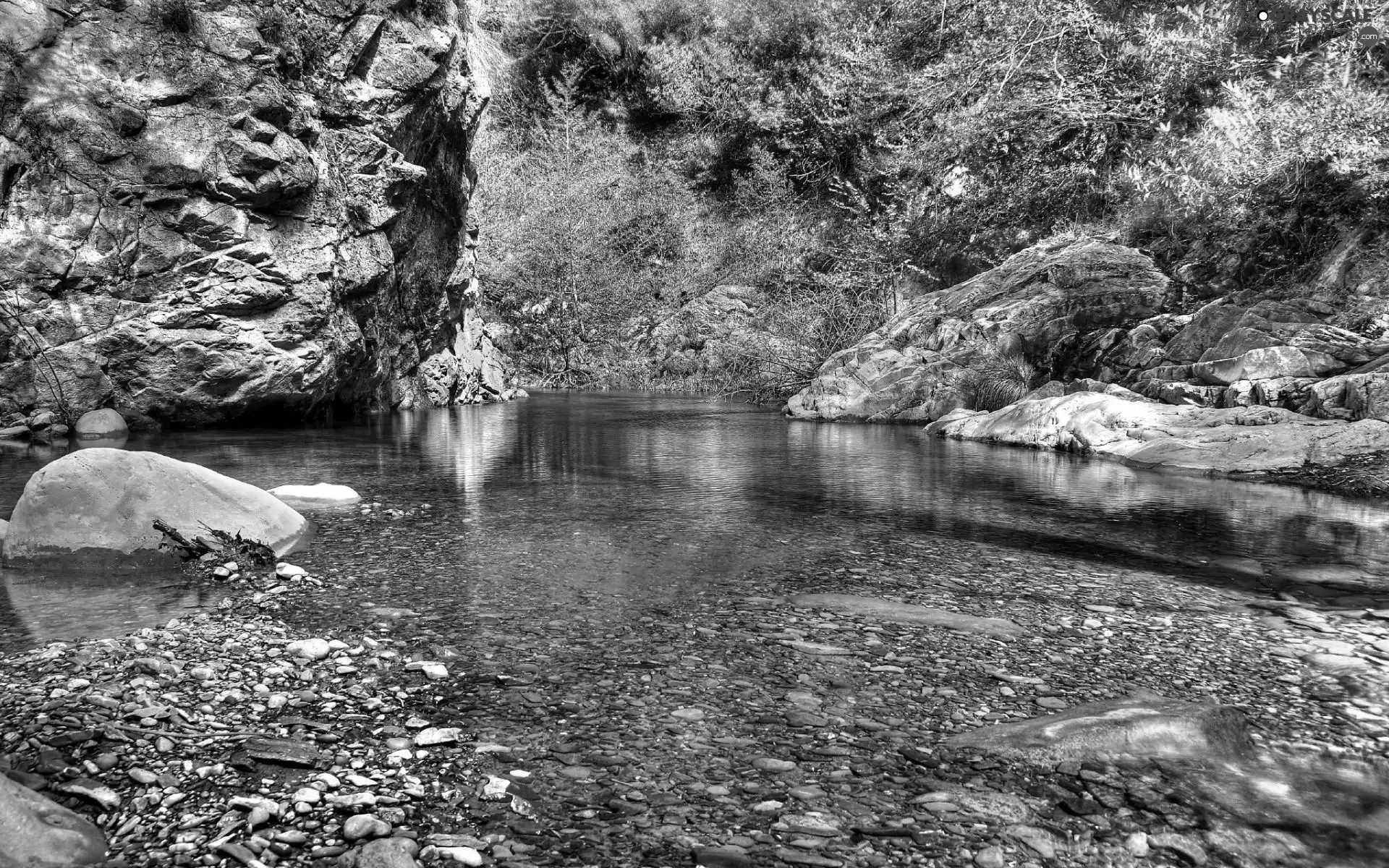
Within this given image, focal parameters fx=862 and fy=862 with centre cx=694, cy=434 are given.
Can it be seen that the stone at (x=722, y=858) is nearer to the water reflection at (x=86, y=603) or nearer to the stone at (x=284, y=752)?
the stone at (x=284, y=752)

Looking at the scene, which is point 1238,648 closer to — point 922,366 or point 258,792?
point 258,792

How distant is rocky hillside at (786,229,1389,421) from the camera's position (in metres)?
8.10

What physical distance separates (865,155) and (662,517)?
18.4 m

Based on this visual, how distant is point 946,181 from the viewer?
17328 millimetres

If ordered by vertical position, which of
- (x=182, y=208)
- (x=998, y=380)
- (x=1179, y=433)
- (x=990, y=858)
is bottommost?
(x=990, y=858)

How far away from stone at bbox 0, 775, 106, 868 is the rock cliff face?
32.1ft

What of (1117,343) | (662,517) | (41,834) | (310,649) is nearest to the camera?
(41,834)

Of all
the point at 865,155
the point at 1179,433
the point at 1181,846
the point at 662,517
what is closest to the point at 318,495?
the point at 662,517

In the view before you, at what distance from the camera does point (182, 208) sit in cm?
1026

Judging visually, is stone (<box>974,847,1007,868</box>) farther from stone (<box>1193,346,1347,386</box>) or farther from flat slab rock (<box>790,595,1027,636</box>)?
stone (<box>1193,346,1347,386</box>)

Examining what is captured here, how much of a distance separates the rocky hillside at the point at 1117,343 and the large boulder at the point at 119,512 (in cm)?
839

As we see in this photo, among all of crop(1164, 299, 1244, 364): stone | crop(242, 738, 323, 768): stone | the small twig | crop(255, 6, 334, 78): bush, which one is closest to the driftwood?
the small twig

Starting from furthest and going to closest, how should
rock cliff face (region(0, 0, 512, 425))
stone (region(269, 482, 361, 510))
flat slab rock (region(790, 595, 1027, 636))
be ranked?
rock cliff face (region(0, 0, 512, 425))
stone (region(269, 482, 361, 510))
flat slab rock (region(790, 595, 1027, 636))

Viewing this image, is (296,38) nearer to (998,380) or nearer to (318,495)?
(318,495)
